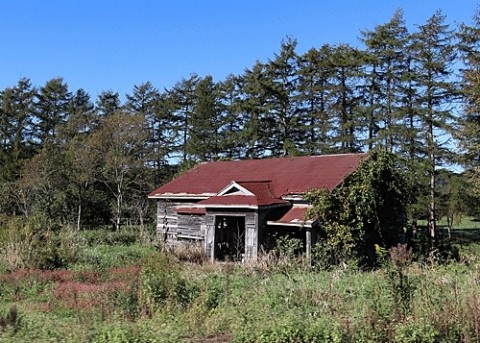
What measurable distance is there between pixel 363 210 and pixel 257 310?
1213 cm

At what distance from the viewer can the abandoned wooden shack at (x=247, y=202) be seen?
20.9 metres

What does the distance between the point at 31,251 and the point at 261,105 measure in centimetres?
2793

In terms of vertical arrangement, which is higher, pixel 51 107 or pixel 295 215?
pixel 51 107

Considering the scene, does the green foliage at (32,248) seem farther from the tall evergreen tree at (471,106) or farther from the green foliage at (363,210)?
the tall evergreen tree at (471,106)

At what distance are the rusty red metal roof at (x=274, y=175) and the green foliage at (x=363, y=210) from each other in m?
0.94

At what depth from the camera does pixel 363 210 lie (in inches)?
763

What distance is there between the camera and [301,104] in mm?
40781

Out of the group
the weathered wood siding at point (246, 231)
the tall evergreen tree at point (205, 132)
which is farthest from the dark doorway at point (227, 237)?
the tall evergreen tree at point (205, 132)

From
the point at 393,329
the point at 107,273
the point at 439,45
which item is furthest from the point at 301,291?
the point at 439,45

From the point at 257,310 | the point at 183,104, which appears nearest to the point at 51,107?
the point at 183,104

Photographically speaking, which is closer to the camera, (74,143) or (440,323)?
(440,323)

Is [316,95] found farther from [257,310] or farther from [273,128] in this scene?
[257,310]

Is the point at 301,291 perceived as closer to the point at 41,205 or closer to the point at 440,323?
the point at 440,323

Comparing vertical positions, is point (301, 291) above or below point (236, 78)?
below
